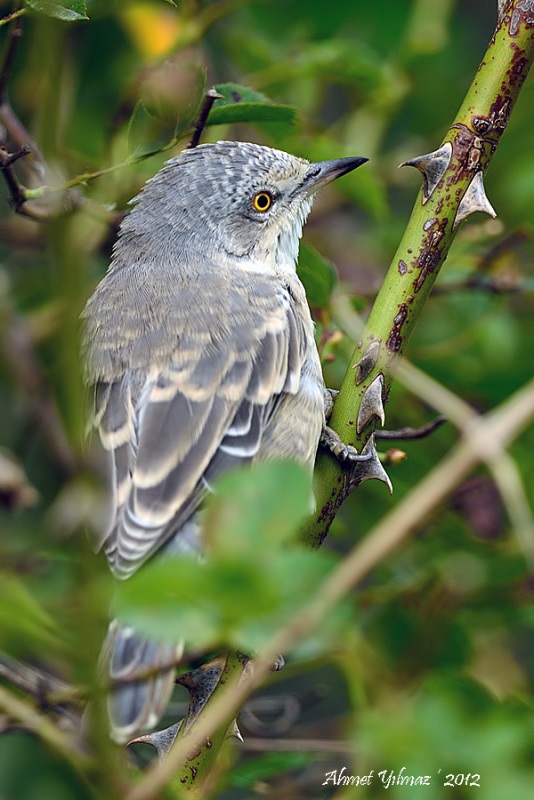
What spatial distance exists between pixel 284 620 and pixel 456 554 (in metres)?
2.33

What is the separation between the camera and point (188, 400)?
10.8ft

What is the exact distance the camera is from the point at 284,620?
1583 millimetres

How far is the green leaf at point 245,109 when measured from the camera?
10.4 ft

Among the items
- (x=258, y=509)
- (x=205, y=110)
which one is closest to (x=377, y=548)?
(x=258, y=509)

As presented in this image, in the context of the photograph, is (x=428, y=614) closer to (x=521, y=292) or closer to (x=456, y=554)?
(x=456, y=554)

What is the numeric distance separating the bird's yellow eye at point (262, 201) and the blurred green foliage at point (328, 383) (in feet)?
0.81

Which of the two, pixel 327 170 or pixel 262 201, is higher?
pixel 327 170

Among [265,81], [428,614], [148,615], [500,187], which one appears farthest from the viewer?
[500,187]

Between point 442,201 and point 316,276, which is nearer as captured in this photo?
point 442,201

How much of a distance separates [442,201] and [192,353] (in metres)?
1.13

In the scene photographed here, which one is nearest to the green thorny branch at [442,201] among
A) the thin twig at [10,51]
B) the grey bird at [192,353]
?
the grey bird at [192,353]

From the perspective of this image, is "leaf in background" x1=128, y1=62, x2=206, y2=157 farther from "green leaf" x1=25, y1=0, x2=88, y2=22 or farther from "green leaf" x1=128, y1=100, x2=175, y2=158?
"green leaf" x1=25, y1=0, x2=88, y2=22

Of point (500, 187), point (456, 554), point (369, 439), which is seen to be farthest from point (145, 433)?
point (500, 187)

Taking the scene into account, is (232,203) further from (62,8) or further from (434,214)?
(62,8)
